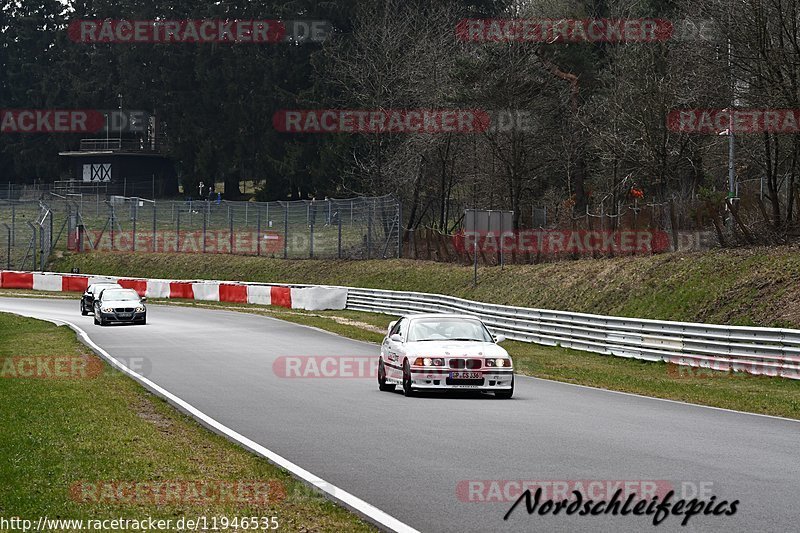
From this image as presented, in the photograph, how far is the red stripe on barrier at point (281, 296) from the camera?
52.3 meters

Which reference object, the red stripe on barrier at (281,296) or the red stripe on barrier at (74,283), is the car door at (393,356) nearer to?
the red stripe on barrier at (281,296)

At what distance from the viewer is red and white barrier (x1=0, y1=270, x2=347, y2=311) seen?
167 ft

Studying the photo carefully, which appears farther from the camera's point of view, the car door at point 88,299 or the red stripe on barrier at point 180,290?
the red stripe on barrier at point 180,290

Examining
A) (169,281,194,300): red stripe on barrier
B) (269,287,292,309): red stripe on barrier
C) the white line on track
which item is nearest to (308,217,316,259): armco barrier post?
(169,281,194,300): red stripe on barrier

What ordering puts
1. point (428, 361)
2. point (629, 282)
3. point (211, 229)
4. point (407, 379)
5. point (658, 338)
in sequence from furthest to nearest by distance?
point (211, 229)
point (629, 282)
point (658, 338)
point (407, 379)
point (428, 361)

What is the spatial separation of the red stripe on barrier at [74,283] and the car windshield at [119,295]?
2228cm

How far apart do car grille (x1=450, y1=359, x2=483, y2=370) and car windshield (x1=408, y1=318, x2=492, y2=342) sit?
0.97m

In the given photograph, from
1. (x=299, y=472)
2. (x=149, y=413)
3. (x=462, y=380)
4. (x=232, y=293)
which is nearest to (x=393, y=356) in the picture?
(x=462, y=380)

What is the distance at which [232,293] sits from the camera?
2212 inches

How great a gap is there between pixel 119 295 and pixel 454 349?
24504mm

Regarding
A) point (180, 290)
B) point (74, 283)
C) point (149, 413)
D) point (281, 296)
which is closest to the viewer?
point (149, 413)

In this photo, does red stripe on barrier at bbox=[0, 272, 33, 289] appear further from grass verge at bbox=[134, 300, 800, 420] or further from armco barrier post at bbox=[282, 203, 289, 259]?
grass verge at bbox=[134, 300, 800, 420]

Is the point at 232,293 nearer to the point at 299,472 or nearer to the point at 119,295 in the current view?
the point at 119,295

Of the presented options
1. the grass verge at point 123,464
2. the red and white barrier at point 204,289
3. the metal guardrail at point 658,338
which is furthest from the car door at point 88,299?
the grass verge at point 123,464
